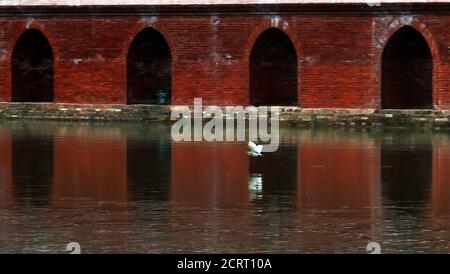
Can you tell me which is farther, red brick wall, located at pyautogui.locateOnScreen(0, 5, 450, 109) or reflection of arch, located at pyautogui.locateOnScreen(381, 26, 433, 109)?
reflection of arch, located at pyautogui.locateOnScreen(381, 26, 433, 109)

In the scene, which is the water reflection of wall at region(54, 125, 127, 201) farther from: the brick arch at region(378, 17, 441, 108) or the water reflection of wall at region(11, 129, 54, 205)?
the brick arch at region(378, 17, 441, 108)

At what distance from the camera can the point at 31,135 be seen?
29.8 meters

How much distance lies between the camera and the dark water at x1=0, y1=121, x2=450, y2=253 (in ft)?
46.5

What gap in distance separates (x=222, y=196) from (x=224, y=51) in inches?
720

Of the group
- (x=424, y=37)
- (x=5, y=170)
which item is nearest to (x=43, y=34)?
(x=424, y=37)

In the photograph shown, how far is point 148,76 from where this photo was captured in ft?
126

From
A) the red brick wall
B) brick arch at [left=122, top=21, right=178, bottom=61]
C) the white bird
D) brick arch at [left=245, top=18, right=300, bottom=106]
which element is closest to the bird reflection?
the white bird

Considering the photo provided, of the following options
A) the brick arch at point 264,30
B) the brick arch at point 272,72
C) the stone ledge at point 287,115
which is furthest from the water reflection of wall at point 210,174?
the brick arch at point 272,72

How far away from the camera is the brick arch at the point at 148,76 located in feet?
124

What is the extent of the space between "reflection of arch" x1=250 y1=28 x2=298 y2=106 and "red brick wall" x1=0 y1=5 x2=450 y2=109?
0.56m

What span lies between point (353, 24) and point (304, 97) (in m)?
2.39

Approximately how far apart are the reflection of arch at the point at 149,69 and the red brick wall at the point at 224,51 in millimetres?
453
